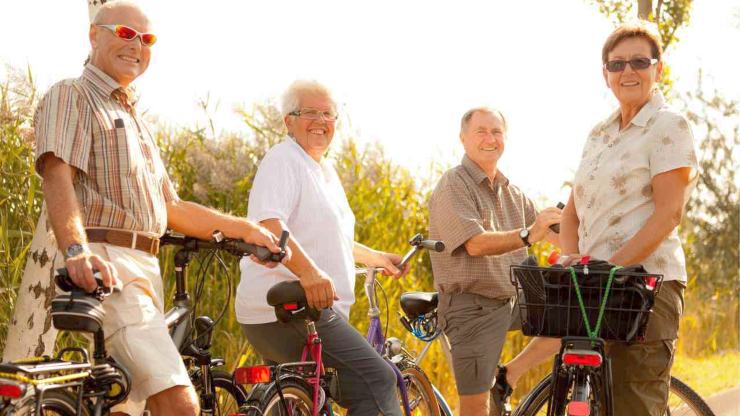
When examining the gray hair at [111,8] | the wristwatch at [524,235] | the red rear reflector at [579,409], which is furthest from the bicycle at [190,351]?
the wristwatch at [524,235]

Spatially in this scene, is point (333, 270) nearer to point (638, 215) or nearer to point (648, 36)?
point (638, 215)

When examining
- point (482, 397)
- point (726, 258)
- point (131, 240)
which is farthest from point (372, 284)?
point (726, 258)

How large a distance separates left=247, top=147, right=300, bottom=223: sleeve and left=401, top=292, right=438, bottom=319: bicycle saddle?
1633 mm

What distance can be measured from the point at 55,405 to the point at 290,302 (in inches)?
50.3

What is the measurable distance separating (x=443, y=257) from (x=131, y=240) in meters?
2.46

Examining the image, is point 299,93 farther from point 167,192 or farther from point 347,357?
point 347,357

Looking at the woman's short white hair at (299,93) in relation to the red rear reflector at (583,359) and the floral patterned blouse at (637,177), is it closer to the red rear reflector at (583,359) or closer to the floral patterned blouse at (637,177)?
the floral patterned blouse at (637,177)

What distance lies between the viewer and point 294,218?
15.6 ft

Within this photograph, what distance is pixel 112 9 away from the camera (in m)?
4.12

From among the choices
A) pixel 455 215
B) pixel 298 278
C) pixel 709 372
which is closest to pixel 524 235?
pixel 455 215

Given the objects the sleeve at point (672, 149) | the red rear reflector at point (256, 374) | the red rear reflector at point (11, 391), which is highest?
the sleeve at point (672, 149)

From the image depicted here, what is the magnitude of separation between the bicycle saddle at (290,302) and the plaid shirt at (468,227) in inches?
58.5

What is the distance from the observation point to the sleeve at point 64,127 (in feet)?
12.2

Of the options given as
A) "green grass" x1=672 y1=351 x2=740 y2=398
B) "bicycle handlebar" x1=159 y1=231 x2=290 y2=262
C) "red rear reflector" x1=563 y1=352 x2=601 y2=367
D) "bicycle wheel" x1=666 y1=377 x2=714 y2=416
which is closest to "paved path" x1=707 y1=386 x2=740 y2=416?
"green grass" x1=672 y1=351 x2=740 y2=398
